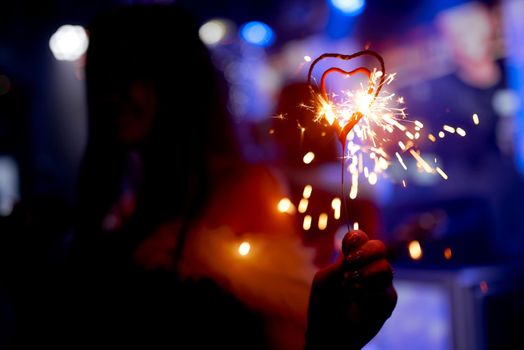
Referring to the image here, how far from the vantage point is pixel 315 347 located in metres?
0.68

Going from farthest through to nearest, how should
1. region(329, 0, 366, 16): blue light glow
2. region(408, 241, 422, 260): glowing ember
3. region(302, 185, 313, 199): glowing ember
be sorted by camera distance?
1. region(329, 0, 366, 16): blue light glow
2. region(302, 185, 313, 199): glowing ember
3. region(408, 241, 422, 260): glowing ember

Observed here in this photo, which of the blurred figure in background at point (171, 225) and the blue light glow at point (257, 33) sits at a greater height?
the blue light glow at point (257, 33)

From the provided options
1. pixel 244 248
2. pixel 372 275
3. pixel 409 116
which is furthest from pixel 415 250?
pixel 409 116

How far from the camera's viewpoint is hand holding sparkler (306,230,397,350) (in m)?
0.61

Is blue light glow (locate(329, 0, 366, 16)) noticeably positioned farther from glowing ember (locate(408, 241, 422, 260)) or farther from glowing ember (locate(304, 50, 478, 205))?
glowing ember (locate(304, 50, 478, 205))

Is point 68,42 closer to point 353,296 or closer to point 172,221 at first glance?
point 172,221

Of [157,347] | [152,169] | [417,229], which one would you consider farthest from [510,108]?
[157,347]

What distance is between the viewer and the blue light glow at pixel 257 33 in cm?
525

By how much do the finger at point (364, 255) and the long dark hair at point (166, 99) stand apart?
72 cm

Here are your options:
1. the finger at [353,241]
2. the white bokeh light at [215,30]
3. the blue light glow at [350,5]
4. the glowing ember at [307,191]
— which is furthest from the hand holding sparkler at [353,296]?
the white bokeh light at [215,30]

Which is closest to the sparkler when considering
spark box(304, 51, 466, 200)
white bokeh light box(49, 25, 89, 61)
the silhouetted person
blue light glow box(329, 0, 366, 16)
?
spark box(304, 51, 466, 200)

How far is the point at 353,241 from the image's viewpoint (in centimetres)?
61

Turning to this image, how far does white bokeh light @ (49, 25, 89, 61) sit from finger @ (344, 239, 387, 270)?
15.2 feet

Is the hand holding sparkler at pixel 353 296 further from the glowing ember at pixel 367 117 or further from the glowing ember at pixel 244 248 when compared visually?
the glowing ember at pixel 244 248
